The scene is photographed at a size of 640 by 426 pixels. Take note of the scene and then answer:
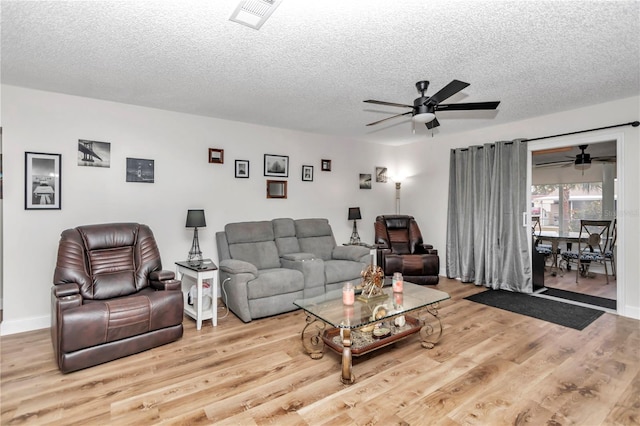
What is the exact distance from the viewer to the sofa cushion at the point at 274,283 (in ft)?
11.7

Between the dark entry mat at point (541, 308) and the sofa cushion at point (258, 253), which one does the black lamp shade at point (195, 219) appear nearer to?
the sofa cushion at point (258, 253)

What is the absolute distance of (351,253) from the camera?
15.3 feet

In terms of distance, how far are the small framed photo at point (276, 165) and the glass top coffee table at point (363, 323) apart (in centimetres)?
236

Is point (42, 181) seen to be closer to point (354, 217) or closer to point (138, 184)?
point (138, 184)

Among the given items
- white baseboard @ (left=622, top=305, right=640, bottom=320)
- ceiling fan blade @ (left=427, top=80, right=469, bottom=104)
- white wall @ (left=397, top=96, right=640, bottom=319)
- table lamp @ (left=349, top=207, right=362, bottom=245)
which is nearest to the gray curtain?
white wall @ (left=397, top=96, right=640, bottom=319)

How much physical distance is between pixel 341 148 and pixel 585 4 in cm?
394

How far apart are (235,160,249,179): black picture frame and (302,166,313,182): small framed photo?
96 centimetres

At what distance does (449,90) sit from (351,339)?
2.12 metres

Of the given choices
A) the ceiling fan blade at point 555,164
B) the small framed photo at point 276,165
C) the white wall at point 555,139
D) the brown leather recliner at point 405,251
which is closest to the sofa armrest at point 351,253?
the brown leather recliner at point 405,251

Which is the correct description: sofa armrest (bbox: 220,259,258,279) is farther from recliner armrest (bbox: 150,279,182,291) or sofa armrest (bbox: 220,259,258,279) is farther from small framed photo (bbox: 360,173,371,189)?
small framed photo (bbox: 360,173,371,189)

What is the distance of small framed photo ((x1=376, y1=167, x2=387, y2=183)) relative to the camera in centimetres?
619

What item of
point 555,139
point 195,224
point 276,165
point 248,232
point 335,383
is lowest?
point 335,383

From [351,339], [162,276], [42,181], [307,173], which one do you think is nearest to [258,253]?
[162,276]

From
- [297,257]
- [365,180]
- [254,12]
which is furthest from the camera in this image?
[365,180]
